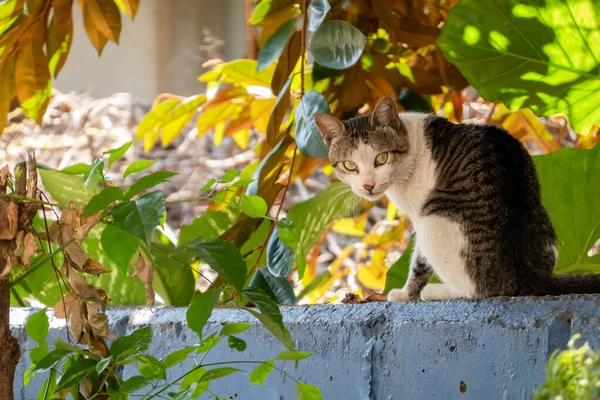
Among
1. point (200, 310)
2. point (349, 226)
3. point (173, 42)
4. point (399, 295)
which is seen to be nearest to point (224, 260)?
point (200, 310)

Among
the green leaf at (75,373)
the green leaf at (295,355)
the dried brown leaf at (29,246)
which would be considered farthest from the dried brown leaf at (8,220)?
the green leaf at (295,355)

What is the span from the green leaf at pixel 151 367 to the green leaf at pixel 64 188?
0.83 meters

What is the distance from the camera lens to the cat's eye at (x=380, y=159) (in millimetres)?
1107

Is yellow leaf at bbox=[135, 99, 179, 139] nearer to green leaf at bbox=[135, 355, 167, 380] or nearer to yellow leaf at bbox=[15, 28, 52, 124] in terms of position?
yellow leaf at bbox=[15, 28, 52, 124]

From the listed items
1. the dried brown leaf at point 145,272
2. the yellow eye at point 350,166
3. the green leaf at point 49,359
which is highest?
the dried brown leaf at point 145,272

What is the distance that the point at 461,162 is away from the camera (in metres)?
0.98

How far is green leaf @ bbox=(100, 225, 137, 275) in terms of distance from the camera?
0.62 m

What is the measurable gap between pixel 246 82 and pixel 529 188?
2.65 feet

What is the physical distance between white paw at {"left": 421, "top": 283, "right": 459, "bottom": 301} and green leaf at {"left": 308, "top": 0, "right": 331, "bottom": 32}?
0.38 m

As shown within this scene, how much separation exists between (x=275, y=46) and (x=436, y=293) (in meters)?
0.47

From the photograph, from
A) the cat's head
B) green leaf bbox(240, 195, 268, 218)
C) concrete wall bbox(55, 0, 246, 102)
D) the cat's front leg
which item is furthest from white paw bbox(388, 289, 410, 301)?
concrete wall bbox(55, 0, 246, 102)

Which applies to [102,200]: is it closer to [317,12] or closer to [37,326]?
[37,326]

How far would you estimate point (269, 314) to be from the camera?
63 cm

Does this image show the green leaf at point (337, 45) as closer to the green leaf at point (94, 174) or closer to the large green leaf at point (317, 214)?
the large green leaf at point (317, 214)
